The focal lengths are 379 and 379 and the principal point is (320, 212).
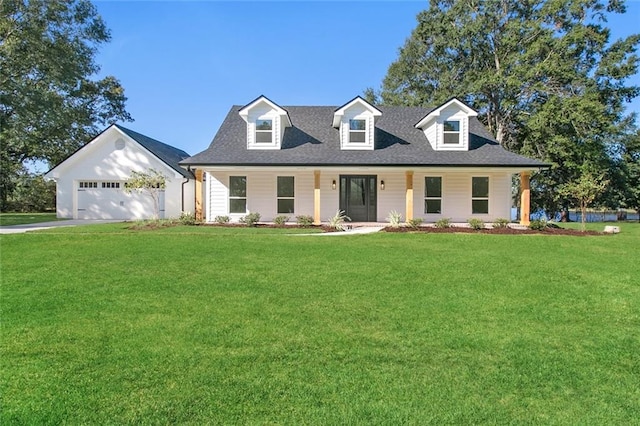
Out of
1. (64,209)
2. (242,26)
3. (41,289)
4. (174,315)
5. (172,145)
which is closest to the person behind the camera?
(174,315)

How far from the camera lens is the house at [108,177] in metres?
21.1

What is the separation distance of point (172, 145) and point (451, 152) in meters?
21.0

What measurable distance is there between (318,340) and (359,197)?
1386cm

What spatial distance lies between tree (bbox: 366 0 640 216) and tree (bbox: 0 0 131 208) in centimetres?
2369

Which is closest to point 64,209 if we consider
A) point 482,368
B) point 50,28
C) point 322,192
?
point 50,28

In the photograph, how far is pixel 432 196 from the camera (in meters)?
17.9

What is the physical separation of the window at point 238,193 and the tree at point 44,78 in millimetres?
13771

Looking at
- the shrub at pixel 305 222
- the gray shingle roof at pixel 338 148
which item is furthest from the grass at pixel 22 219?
the shrub at pixel 305 222

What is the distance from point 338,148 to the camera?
699 inches

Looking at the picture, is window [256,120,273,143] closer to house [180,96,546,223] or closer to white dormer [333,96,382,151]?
house [180,96,546,223]

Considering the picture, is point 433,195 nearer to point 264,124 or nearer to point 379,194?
point 379,194

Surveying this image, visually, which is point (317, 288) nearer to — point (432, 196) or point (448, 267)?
point (448, 267)

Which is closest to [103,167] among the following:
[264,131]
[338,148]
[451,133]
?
[264,131]

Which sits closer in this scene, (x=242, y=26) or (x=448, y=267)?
(x=448, y=267)
